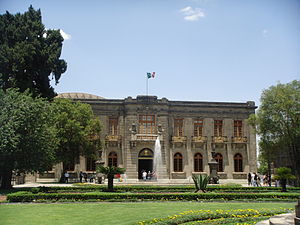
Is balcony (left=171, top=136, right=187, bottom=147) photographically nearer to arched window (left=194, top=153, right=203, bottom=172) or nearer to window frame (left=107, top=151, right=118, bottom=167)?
arched window (left=194, top=153, right=203, bottom=172)

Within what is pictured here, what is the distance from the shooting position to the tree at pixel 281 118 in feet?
96.2

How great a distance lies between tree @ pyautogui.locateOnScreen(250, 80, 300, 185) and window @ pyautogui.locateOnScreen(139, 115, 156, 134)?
13080mm

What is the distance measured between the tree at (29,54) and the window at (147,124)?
1230 centimetres

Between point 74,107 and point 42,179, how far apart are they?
9.87m

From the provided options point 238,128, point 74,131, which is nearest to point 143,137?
point 74,131

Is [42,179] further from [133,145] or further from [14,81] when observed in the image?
[14,81]

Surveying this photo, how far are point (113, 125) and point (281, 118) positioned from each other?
1970cm

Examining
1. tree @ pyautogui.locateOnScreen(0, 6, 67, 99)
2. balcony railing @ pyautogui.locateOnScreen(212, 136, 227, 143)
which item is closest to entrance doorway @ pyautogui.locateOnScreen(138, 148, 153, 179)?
balcony railing @ pyautogui.locateOnScreen(212, 136, 227, 143)

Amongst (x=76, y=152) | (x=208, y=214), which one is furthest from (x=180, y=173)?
(x=208, y=214)

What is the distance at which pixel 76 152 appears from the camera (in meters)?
35.9

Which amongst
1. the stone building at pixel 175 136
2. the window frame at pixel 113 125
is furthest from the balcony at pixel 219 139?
the window frame at pixel 113 125

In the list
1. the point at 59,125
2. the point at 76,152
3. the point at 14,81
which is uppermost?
the point at 14,81

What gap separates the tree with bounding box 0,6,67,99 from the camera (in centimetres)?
2798

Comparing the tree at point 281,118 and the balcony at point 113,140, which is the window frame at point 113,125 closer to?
the balcony at point 113,140
